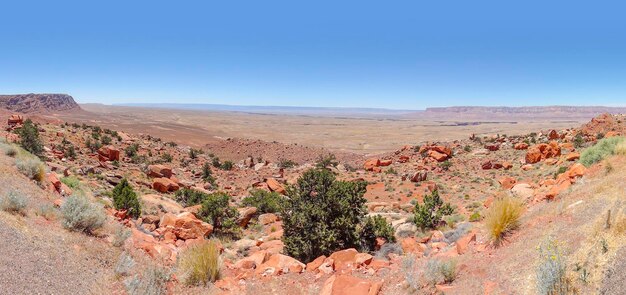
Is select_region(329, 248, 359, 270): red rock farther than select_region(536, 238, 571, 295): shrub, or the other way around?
select_region(329, 248, 359, 270): red rock

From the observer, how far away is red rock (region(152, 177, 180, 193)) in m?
21.3

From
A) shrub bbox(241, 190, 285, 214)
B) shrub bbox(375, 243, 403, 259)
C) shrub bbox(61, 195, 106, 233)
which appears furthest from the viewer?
shrub bbox(241, 190, 285, 214)

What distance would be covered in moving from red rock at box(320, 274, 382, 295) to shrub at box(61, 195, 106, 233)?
5359mm

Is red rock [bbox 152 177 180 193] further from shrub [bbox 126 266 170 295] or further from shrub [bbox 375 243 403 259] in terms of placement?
shrub [bbox 375 243 403 259]

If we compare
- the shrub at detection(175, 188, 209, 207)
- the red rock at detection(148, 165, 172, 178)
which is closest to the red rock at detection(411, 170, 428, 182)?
the shrub at detection(175, 188, 209, 207)

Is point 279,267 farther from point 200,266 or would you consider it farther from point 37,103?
point 37,103

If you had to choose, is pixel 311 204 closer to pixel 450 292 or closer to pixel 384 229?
pixel 384 229

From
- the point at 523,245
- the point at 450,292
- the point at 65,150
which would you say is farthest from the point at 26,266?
the point at 65,150

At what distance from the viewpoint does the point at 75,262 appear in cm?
650

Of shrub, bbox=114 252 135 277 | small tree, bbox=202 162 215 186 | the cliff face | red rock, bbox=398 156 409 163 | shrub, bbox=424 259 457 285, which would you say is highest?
the cliff face

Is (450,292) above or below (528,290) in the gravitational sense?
below

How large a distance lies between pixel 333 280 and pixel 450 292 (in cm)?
225

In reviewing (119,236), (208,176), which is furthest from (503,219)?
(208,176)

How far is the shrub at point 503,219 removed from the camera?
23.2 ft
